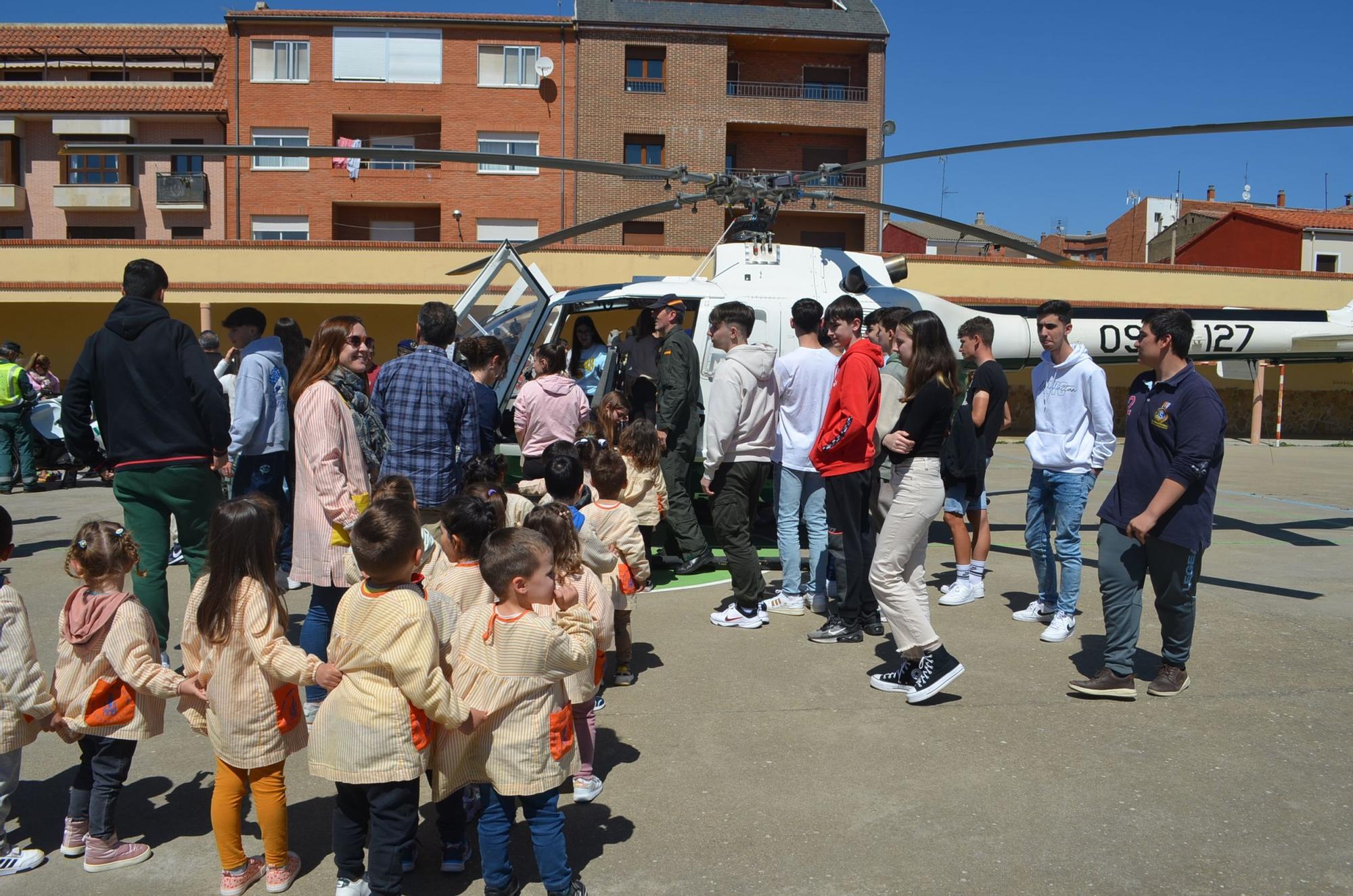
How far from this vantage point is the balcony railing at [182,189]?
121 feet

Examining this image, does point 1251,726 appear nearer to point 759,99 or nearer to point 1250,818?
point 1250,818

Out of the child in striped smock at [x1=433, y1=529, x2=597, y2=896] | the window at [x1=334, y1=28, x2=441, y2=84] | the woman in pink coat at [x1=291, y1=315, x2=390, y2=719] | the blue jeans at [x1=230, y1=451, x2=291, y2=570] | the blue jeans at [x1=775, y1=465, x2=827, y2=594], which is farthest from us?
the window at [x1=334, y1=28, x2=441, y2=84]

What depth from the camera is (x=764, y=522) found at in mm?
10117

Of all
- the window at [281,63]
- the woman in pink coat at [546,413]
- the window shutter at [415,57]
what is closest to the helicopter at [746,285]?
the woman in pink coat at [546,413]

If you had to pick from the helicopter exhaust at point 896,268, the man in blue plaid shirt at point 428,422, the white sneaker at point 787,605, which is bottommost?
the white sneaker at point 787,605

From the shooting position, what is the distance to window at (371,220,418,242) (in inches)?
1465

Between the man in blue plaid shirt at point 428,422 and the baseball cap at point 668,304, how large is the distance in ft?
9.93

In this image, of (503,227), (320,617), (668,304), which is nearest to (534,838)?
(320,617)

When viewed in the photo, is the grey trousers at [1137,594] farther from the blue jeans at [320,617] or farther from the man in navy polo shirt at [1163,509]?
the blue jeans at [320,617]

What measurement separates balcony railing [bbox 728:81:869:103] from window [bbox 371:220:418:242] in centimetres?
1322

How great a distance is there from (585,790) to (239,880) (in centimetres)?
129

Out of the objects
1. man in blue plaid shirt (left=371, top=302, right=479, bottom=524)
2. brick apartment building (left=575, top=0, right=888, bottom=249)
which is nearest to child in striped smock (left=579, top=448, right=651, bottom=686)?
man in blue plaid shirt (left=371, top=302, right=479, bottom=524)

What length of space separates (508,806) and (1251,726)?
12.0ft

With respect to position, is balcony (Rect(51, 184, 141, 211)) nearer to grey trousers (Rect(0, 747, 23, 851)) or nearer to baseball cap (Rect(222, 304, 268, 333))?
baseball cap (Rect(222, 304, 268, 333))
